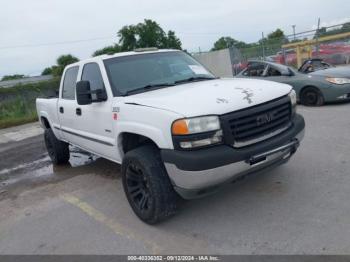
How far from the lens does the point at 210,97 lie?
3496 millimetres

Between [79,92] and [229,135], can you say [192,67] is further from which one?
[229,135]

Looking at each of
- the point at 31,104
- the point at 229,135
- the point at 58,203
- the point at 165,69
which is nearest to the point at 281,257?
the point at 229,135

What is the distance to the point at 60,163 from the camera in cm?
696

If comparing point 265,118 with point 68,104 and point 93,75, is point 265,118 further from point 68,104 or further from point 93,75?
point 68,104

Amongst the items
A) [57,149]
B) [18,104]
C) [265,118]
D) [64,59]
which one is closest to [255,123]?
[265,118]

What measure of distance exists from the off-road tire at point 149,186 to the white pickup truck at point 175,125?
1 centimetres

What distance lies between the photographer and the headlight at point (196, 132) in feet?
10.6

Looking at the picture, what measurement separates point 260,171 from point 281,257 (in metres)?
0.90

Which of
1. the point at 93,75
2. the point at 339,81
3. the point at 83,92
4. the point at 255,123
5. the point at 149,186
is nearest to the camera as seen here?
the point at 255,123

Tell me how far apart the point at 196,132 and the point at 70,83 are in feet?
10.6

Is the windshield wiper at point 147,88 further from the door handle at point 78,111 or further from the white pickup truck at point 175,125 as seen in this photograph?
the door handle at point 78,111

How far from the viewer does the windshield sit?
4375mm

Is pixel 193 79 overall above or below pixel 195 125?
above

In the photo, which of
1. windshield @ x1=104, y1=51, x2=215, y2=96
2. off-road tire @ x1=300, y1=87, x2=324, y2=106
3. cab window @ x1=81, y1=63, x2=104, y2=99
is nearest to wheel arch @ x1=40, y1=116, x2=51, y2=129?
cab window @ x1=81, y1=63, x2=104, y2=99
